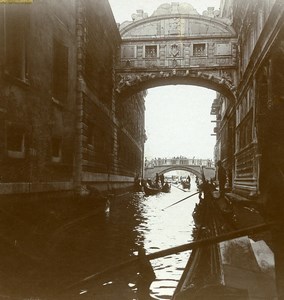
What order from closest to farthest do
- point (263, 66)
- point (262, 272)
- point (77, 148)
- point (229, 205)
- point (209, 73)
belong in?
point (262, 272) → point (229, 205) → point (263, 66) → point (77, 148) → point (209, 73)

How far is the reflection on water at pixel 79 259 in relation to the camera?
344cm

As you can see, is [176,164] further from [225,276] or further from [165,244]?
[225,276]

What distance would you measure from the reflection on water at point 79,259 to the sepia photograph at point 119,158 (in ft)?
0.07

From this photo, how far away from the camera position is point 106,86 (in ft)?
64.0

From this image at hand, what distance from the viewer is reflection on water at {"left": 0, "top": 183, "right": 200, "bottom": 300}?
3.44 meters

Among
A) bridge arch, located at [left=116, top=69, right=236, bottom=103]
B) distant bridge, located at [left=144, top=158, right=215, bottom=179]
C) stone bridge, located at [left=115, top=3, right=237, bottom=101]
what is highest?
stone bridge, located at [left=115, top=3, right=237, bottom=101]

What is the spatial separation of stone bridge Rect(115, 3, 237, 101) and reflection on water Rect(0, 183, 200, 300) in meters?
13.6

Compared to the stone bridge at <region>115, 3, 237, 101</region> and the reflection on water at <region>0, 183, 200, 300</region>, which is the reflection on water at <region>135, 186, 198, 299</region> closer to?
the reflection on water at <region>0, 183, 200, 300</region>

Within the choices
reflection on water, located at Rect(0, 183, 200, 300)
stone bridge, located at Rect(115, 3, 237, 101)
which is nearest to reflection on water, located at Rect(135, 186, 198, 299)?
reflection on water, located at Rect(0, 183, 200, 300)

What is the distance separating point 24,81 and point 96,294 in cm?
661

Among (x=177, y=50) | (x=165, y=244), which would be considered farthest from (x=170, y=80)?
(x=165, y=244)

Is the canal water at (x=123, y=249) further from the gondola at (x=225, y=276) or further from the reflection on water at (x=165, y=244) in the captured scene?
the gondola at (x=225, y=276)

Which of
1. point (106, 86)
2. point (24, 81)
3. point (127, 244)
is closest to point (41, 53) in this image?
point (24, 81)

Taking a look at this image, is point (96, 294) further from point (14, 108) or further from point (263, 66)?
point (263, 66)
